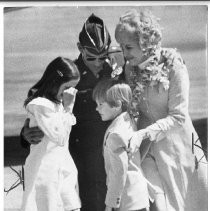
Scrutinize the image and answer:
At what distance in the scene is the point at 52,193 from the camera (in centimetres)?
415

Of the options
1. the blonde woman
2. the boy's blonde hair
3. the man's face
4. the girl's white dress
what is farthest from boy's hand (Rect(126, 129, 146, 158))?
the man's face

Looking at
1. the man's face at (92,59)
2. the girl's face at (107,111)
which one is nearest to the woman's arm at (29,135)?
the girl's face at (107,111)

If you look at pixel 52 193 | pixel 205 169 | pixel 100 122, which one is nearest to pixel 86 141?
pixel 100 122

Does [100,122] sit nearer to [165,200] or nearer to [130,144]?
[130,144]

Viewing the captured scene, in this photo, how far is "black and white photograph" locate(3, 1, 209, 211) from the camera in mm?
4219

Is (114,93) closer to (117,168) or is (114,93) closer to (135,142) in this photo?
(135,142)

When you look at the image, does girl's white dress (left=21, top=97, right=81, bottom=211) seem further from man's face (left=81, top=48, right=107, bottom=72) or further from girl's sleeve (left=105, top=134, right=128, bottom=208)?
man's face (left=81, top=48, right=107, bottom=72)

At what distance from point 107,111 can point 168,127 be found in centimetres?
43

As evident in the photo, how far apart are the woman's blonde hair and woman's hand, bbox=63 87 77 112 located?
46cm

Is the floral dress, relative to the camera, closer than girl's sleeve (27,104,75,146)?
No

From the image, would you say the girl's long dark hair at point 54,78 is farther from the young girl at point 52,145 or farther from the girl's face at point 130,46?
the girl's face at point 130,46

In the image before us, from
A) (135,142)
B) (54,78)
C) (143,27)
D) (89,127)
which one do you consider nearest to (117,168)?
(135,142)

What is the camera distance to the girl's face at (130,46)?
167 inches

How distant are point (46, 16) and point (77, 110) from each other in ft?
2.20
